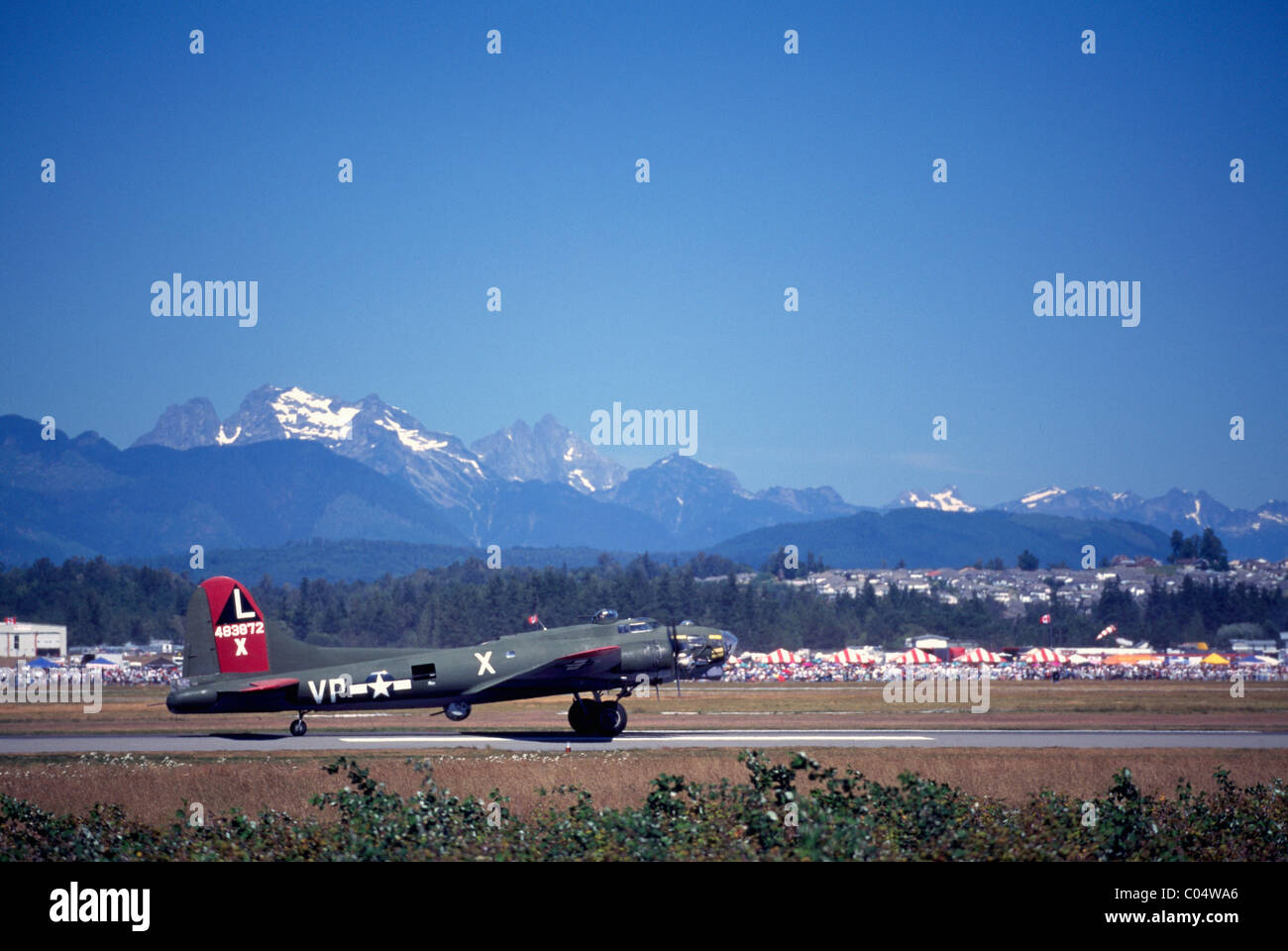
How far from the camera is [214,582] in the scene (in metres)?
36.5

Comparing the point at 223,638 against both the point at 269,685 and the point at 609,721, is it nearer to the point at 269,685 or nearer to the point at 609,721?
the point at 269,685

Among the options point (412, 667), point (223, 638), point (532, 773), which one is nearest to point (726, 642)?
point (412, 667)

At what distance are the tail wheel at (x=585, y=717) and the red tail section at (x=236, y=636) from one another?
10687 mm

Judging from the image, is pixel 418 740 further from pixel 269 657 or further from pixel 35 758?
pixel 35 758

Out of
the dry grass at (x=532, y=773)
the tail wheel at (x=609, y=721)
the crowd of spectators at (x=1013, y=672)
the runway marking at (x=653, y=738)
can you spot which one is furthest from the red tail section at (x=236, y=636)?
the crowd of spectators at (x=1013, y=672)

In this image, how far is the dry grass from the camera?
24.2 metres

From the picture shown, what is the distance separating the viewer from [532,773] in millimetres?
27266

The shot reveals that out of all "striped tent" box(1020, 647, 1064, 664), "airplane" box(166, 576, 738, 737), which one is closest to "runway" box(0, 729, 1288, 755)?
"airplane" box(166, 576, 738, 737)

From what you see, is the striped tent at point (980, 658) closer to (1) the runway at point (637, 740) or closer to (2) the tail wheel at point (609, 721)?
(1) the runway at point (637, 740)

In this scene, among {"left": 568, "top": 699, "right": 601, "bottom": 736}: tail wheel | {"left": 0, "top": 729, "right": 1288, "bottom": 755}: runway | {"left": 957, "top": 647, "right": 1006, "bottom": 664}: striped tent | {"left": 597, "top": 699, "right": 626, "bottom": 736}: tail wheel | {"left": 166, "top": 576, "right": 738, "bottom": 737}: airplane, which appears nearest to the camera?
{"left": 0, "top": 729, "right": 1288, "bottom": 755}: runway

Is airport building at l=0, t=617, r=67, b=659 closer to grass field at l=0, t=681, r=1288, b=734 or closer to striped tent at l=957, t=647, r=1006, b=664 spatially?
grass field at l=0, t=681, r=1288, b=734

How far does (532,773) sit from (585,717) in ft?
32.4

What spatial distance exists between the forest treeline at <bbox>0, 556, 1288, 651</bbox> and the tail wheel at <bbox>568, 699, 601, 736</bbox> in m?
61.9

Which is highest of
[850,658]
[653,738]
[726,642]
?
[726,642]
